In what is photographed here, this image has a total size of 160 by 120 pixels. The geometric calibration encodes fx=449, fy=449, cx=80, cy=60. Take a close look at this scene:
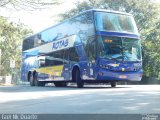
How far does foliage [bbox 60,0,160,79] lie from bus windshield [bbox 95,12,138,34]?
986 inches

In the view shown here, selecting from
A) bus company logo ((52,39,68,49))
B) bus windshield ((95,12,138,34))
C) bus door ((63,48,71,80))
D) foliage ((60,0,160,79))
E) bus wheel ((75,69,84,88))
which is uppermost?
foliage ((60,0,160,79))

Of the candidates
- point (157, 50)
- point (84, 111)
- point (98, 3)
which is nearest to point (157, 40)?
point (157, 50)

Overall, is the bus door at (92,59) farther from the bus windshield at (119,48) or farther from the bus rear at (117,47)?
the bus windshield at (119,48)

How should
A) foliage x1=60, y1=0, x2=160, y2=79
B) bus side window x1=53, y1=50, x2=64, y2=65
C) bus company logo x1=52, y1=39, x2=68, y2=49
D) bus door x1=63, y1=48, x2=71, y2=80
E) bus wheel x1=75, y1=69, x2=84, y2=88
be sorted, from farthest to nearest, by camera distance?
foliage x1=60, y1=0, x2=160, y2=79, bus side window x1=53, y1=50, x2=64, y2=65, bus company logo x1=52, y1=39, x2=68, y2=49, bus door x1=63, y1=48, x2=71, y2=80, bus wheel x1=75, y1=69, x2=84, y2=88

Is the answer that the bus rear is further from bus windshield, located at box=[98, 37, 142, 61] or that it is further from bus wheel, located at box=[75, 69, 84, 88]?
bus wheel, located at box=[75, 69, 84, 88]

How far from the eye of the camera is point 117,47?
22000 millimetres

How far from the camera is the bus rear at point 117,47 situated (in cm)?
2158

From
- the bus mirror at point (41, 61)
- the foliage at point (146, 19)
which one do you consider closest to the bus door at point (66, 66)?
the bus mirror at point (41, 61)

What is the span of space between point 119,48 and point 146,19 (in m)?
32.0

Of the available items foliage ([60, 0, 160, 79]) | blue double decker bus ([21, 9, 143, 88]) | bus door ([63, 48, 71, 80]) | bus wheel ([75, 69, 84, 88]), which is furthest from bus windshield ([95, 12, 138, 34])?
foliage ([60, 0, 160, 79])

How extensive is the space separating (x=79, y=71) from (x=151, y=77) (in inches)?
1094

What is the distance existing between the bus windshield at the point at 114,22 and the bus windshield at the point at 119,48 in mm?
476

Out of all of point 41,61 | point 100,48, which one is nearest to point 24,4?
point 100,48

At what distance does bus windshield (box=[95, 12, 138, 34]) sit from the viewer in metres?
21.7
